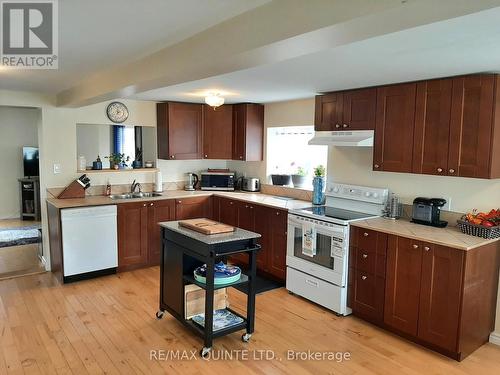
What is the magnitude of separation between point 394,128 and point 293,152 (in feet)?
6.63

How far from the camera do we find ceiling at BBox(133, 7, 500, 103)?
2.02 m

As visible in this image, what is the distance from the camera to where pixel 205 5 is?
177 centimetres

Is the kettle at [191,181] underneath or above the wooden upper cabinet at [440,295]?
above

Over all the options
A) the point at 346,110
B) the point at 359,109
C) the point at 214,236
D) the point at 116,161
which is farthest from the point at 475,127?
the point at 116,161

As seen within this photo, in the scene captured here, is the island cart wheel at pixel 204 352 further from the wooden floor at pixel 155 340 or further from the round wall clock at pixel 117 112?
the round wall clock at pixel 117 112

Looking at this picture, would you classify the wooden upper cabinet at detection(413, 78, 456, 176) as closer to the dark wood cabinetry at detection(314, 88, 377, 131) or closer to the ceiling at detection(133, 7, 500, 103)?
the ceiling at detection(133, 7, 500, 103)

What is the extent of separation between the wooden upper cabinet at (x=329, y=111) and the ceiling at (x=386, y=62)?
0.52 ft

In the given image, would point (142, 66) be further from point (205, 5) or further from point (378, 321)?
point (378, 321)

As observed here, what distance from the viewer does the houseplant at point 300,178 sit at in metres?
5.28

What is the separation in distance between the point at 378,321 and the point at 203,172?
3387mm

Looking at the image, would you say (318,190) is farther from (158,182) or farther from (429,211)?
(158,182)

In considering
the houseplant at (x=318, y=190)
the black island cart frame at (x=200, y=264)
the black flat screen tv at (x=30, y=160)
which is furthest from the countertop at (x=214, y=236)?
the black flat screen tv at (x=30, y=160)

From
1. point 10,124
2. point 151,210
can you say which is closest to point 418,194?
point 151,210

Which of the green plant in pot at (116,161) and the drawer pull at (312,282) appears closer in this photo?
the drawer pull at (312,282)
